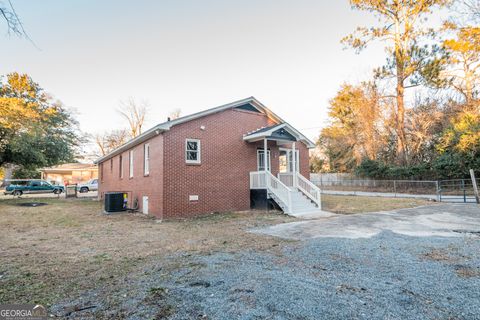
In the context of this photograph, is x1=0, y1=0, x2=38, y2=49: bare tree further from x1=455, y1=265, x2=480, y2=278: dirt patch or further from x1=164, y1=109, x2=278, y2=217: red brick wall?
x1=164, y1=109, x2=278, y2=217: red brick wall

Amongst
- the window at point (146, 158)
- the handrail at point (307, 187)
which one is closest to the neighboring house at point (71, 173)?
the window at point (146, 158)

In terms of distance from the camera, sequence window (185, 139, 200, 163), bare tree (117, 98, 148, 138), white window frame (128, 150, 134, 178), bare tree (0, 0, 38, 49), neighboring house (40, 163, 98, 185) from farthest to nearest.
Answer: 1. neighboring house (40, 163, 98, 185)
2. bare tree (117, 98, 148, 138)
3. white window frame (128, 150, 134, 178)
4. window (185, 139, 200, 163)
5. bare tree (0, 0, 38, 49)

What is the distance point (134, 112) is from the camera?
3734 cm

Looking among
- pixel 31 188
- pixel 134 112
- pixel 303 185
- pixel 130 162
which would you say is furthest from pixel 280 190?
pixel 134 112

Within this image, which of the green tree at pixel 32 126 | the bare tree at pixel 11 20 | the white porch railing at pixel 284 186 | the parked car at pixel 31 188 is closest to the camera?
the bare tree at pixel 11 20

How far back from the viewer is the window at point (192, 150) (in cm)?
1067

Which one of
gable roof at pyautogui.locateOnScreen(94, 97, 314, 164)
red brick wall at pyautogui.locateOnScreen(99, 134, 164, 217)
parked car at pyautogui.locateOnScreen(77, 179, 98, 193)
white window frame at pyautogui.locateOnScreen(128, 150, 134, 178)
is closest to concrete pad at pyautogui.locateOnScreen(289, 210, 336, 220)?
gable roof at pyautogui.locateOnScreen(94, 97, 314, 164)

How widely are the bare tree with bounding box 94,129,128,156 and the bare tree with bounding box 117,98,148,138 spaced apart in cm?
404

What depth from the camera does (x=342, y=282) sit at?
3432 millimetres

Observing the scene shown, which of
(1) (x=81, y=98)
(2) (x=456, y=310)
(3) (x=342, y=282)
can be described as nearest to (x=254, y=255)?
(3) (x=342, y=282)

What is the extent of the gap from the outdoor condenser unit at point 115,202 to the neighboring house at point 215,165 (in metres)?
0.66

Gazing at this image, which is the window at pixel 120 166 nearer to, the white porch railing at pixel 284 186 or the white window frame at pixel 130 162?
the white window frame at pixel 130 162

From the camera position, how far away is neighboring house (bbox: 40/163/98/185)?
40.7 meters

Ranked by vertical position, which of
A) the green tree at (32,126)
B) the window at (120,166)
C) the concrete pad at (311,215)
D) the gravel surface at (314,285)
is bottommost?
the concrete pad at (311,215)
